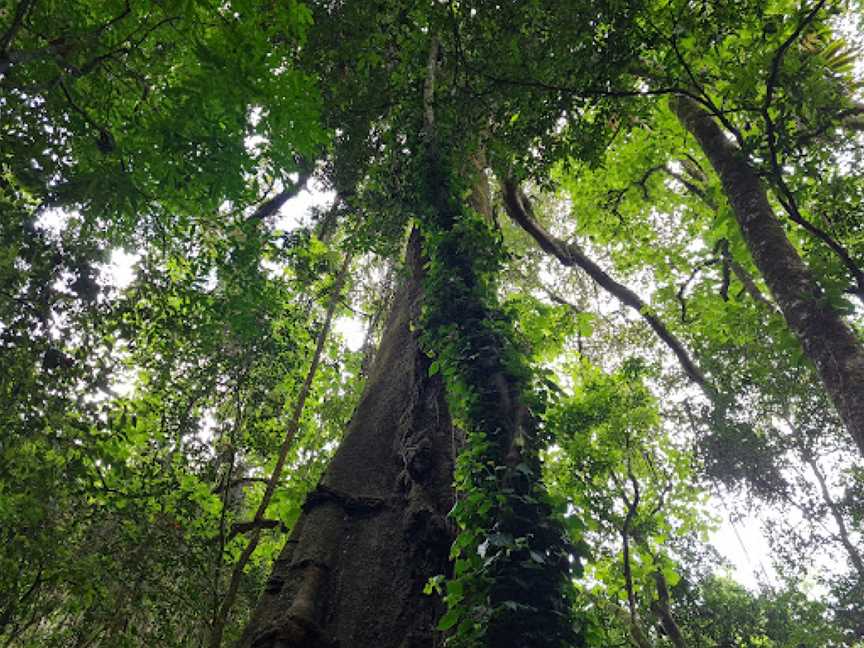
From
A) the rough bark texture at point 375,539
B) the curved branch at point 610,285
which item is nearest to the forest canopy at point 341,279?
the rough bark texture at point 375,539

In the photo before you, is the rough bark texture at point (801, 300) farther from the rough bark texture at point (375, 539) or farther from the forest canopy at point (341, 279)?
the rough bark texture at point (375, 539)

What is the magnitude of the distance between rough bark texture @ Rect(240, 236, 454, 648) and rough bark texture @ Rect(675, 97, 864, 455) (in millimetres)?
2932

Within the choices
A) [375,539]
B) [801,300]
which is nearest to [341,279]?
[375,539]

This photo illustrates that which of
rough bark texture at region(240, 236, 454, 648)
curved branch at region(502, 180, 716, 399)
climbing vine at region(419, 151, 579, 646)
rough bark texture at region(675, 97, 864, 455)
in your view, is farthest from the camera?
curved branch at region(502, 180, 716, 399)

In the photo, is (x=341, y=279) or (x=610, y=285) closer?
(x=341, y=279)

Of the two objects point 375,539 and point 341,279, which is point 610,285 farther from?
point 375,539

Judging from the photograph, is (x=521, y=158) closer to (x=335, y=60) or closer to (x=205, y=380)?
(x=335, y=60)

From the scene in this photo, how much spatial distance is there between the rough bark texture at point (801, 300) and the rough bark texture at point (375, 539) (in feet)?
9.62

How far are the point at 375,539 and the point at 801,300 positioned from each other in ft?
12.9

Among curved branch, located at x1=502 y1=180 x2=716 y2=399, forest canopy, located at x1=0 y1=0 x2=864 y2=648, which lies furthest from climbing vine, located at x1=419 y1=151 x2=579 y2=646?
curved branch, located at x1=502 y1=180 x2=716 y2=399

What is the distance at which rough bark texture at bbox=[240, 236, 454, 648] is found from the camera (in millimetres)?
3037

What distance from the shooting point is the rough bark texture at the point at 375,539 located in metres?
3.04

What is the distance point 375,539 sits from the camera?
359 centimetres

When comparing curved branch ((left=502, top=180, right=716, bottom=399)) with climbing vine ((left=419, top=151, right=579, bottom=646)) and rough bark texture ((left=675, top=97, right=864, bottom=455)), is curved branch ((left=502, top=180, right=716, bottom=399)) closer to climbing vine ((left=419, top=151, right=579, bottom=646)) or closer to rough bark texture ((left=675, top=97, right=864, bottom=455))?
rough bark texture ((left=675, top=97, right=864, bottom=455))
